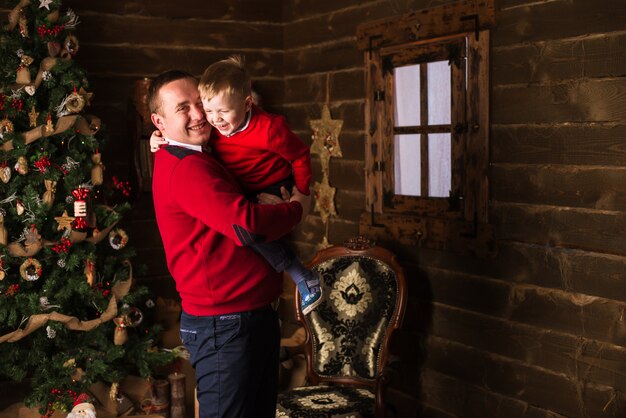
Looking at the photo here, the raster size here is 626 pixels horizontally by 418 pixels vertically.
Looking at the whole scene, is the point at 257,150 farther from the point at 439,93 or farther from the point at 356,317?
the point at 439,93


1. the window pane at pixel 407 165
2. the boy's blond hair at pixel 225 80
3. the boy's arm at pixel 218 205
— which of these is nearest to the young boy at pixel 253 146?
the boy's blond hair at pixel 225 80

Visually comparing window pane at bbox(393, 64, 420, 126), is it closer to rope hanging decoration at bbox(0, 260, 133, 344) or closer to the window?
the window

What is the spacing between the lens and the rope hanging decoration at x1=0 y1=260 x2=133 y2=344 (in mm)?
4121

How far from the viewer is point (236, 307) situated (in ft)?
7.13

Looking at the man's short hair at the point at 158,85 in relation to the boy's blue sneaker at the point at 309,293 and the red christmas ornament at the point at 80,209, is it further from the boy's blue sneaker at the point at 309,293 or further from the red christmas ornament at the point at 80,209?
the red christmas ornament at the point at 80,209

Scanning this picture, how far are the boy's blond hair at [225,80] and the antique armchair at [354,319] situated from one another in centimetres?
184

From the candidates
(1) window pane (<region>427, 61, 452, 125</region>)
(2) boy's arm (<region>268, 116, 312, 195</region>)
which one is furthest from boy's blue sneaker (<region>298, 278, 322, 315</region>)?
(1) window pane (<region>427, 61, 452, 125</region>)

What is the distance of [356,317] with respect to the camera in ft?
12.8

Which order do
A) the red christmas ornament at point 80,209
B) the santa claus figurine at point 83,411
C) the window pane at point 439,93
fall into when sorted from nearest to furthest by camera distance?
the santa claus figurine at point 83,411 → the window pane at point 439,93 → the red christmas ornament at point 80,209

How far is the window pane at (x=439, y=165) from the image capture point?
13.1 feet

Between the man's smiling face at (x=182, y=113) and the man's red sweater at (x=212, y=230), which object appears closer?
the man's red sweater at (x=212, y=230)

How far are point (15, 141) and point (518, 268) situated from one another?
273 centimetres

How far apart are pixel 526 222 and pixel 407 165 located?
0.91 metres

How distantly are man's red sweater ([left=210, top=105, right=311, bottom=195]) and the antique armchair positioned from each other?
5.06ft
